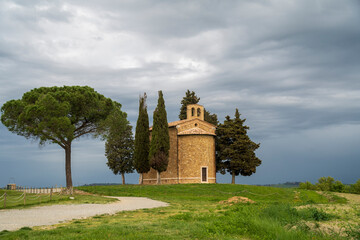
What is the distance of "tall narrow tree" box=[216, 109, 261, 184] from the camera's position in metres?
41.4

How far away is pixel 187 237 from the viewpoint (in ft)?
29.6

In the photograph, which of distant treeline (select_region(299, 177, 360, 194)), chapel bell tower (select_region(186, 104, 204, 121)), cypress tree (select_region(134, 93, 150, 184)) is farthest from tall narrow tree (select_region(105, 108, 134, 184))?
distant treeline (select_region(299, 177, 360, 194))

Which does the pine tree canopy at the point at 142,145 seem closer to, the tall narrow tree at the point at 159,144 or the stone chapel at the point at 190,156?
the tall narrow tree at the point at 159,144

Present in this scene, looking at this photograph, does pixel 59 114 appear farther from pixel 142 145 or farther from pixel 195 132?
pixel 195 132

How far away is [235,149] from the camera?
42094mm

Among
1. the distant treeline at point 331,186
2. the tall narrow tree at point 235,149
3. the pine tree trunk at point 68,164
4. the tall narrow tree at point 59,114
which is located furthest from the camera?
the tall narrow tree at point 235,149

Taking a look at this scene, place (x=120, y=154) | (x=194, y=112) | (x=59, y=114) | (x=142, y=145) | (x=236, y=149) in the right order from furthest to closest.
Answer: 1. (x=120, y=154)
2. (x=194, y=112)
3. (x=236, y=149)
4. (x=142, y=145)
5. (x=59, y=114)

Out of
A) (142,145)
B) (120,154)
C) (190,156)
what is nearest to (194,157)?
(190,156)

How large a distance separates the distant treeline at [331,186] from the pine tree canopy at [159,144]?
55.1 feet

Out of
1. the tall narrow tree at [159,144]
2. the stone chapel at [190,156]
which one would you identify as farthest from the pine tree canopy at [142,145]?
the stone chapel at [190,156]

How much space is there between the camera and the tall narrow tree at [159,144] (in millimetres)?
37531

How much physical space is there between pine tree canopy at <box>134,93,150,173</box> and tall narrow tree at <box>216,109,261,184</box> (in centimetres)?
991

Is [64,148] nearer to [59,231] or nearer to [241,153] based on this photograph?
[241,153]

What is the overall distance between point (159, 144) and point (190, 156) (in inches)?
184
